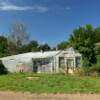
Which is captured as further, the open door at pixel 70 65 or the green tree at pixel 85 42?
the green tree at pixel 85 42

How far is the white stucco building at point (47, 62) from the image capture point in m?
44.2

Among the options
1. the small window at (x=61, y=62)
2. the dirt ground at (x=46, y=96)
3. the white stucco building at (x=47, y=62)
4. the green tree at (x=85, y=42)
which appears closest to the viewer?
the dirt ground at (x=46, y=96)

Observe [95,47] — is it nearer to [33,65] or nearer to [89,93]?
[33,65]

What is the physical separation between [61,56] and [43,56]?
8.50 ft

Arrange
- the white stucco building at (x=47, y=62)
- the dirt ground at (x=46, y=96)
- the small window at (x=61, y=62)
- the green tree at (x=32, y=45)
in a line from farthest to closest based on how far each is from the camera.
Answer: the green tree at (x=32, y=45)
the small window at (x=61, y=62)
the white stucco building at (x=47, y=62)
the dirt ground at (x=46, y=96)

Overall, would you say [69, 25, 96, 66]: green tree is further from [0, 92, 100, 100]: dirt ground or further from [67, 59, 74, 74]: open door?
[0, 92, 100, 100]: dirt ground

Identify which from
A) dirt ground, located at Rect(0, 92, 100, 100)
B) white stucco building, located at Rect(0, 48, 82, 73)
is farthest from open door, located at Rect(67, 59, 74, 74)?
dirt ground, located at Rect(0, 92, 100, 100)

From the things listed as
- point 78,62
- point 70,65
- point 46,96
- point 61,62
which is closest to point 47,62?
point 61,62

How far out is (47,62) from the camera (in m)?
45.2

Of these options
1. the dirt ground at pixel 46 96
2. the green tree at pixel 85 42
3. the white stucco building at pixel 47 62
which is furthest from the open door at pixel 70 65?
the dirt ground at pixel 46 96

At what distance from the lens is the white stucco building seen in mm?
A: 44250

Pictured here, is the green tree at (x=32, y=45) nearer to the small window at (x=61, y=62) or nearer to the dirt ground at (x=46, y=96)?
the small window at (x=61, y=62)

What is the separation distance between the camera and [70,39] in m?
45.9

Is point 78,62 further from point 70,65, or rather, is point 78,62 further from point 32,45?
point 32,45
